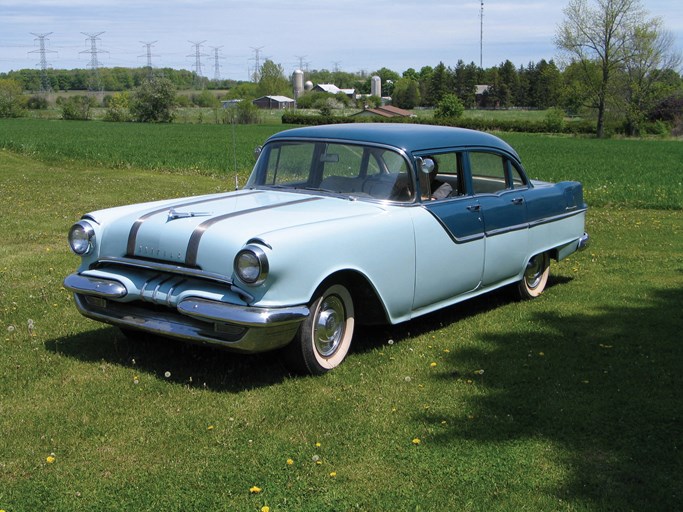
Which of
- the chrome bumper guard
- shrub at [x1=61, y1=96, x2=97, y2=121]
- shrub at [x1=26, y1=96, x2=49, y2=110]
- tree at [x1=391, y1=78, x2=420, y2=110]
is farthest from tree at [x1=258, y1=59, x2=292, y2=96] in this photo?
the chrome bumper guard

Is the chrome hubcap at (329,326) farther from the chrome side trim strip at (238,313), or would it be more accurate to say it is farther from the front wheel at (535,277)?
the front wheel at (535,277)

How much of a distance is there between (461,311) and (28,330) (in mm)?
3583

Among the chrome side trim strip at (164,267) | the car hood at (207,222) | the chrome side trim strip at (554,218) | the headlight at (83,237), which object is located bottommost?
the chrome side trim strip at (554,218)

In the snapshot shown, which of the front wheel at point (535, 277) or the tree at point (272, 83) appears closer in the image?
the front wheel at point (535, 277)

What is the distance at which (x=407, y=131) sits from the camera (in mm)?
6352

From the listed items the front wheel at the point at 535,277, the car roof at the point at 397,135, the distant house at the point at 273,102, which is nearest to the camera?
the car roof at the point at 397,135

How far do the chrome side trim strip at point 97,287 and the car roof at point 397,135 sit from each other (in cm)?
199

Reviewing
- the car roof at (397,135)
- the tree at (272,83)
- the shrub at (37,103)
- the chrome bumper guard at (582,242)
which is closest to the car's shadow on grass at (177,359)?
the car roof at (397,135)

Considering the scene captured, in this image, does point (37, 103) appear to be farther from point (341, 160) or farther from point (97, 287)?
point (97, 287)

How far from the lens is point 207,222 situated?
5.05m

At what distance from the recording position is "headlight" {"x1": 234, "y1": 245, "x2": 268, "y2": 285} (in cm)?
462

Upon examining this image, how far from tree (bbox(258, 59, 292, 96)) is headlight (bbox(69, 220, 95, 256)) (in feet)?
395

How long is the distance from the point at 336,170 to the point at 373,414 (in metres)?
2.24

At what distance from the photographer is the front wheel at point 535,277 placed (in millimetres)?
7441
